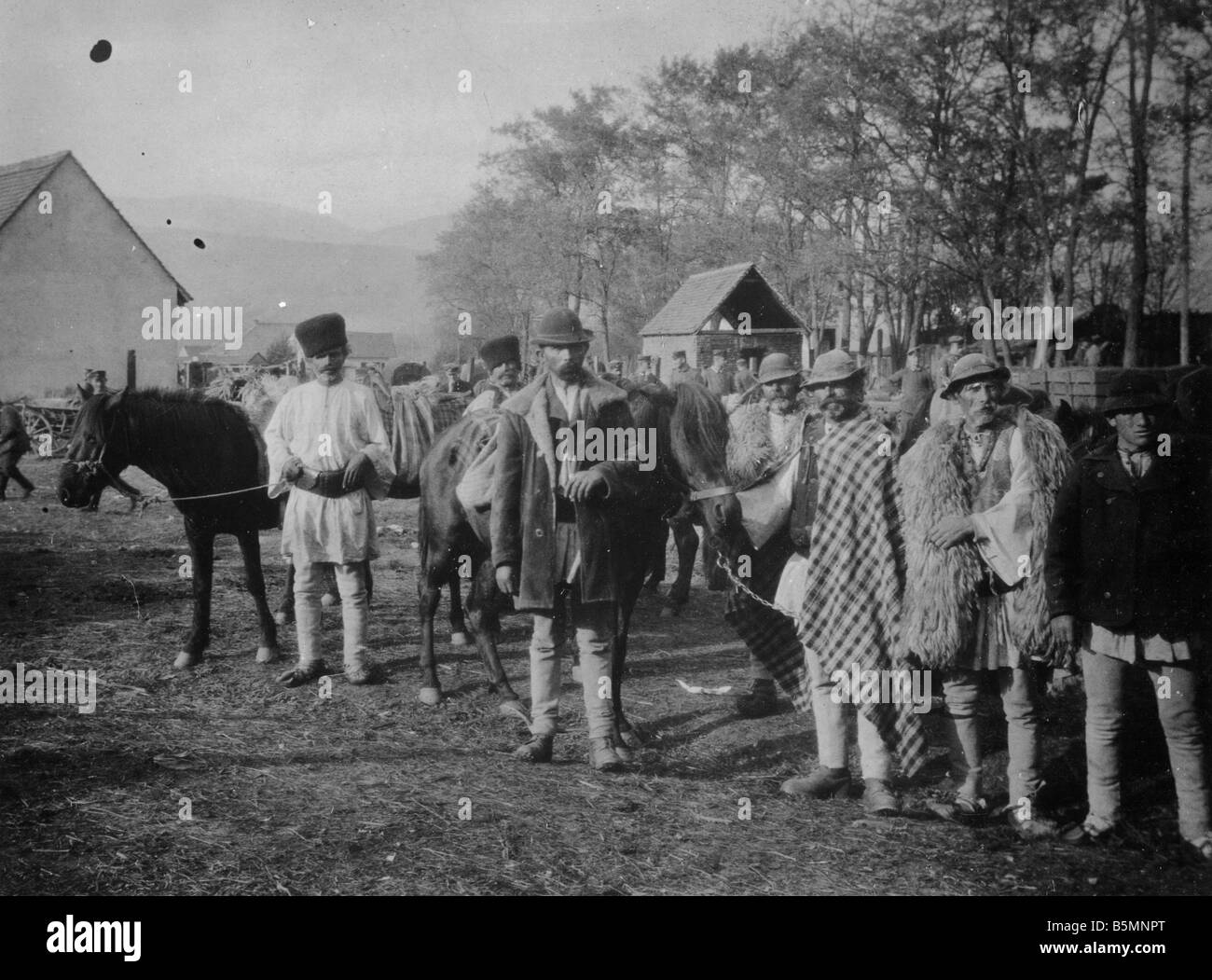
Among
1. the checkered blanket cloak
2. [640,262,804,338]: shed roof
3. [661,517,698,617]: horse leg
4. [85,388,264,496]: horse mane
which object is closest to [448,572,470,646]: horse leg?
[85,388,264,496]: horse mane

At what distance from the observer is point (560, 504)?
4133 millimetres

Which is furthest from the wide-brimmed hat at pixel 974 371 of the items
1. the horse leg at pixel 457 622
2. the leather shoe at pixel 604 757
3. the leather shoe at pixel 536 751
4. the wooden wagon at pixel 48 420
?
the wooden wagon at pixel 48 420

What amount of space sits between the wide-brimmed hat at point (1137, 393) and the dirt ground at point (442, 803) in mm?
1662

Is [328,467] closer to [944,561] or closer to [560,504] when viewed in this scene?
[560,504]

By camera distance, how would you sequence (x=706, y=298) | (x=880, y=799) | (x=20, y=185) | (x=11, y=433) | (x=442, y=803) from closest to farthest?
(x=880, y=799), (x=442, y=803), (x=706, y=298), (x=20, y=185), (x=11, y=433)

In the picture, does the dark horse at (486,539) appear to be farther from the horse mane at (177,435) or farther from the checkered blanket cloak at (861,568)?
the horse mane at (177,435)

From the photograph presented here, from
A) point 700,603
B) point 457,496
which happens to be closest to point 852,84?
point 700,603

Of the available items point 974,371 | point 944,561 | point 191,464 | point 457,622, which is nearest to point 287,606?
point 457,622

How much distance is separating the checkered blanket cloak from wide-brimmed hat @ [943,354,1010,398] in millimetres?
363

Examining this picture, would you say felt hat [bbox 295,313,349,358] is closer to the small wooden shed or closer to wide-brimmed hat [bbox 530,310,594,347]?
wide-brimmed hat [bbox 530,310,594,347]

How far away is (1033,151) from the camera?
6.85 metres

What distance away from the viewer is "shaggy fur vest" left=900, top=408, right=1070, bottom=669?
353cm

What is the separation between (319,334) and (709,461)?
8.10ft
